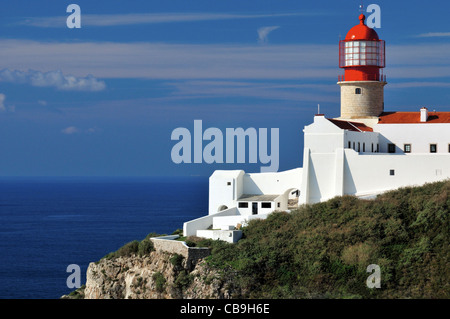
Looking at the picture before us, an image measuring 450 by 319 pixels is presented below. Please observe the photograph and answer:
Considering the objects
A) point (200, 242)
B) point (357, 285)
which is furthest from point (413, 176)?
point (200, 242)

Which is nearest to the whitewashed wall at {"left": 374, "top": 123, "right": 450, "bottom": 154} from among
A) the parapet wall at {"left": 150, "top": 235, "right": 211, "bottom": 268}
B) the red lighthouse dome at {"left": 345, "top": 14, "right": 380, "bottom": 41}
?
the red lighthouse dome at {"left": 345, "top": 14, "right": 380, "bottom": 41}

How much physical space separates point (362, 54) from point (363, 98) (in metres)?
2.22

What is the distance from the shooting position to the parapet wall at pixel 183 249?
108 ft

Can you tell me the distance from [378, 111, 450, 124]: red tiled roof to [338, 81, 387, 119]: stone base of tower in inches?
25.3

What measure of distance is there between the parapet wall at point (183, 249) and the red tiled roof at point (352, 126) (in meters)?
9.20

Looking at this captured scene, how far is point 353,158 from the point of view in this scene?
119 feet

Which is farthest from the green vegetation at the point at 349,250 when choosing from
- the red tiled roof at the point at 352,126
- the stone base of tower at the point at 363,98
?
the stone base of tower at the point at 363,98

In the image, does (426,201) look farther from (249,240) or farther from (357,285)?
(249,240)

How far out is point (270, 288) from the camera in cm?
3069

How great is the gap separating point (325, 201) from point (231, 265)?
6154 mm

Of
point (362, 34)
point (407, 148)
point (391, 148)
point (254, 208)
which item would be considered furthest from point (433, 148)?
point (254, 208)

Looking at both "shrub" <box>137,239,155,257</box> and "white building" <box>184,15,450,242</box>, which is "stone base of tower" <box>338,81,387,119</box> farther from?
"shrub" <box>137,239,155,257</box>

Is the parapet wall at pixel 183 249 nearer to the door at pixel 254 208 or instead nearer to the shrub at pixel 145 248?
the shrub at pixel 145 248

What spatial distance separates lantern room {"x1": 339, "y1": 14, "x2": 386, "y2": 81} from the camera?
132ft
